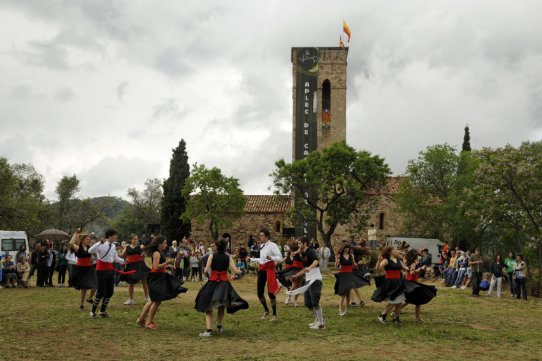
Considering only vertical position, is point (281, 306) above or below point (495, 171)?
below

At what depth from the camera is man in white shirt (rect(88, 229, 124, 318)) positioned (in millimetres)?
12453

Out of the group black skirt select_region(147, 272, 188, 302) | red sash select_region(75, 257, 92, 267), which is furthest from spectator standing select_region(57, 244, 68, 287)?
black skirt select_region(147, 272, 188, 302)

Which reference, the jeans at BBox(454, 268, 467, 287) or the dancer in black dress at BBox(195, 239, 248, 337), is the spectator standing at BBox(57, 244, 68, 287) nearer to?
the dancer in black dress at BBox(195, 239, 248, 337)

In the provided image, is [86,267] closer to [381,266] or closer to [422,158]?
[381,266]

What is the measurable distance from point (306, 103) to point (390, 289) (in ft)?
149

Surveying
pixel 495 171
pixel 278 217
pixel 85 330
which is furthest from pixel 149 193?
pixel 85 330

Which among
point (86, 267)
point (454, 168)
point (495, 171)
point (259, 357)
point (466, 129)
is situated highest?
point (466, 129)

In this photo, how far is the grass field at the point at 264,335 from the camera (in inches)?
352

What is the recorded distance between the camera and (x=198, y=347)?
9398 mm

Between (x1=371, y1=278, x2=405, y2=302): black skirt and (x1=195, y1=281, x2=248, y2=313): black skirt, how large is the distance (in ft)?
10.2

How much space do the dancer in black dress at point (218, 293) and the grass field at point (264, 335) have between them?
487mm

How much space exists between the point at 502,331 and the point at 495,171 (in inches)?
444

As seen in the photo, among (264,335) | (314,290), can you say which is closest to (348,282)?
(314,290)

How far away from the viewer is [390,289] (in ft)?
39.6
